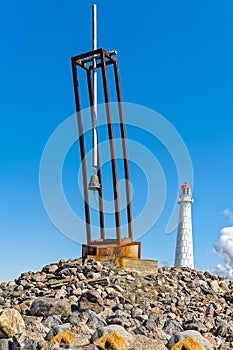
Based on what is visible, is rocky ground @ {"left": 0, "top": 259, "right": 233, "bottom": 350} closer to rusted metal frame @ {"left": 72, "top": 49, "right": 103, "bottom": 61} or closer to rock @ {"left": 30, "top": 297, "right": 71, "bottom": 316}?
rock @ {"left": 30, "top": 297, "right": 71, "bottom": 316}

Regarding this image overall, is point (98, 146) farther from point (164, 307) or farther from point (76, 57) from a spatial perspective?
point (164, 307)

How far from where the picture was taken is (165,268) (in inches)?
631

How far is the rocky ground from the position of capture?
8.73 meters

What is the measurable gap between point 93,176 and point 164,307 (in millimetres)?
4878

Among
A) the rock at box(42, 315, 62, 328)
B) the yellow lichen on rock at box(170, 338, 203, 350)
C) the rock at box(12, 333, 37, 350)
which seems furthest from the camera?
the rock at box(42, 315, 62, 328)

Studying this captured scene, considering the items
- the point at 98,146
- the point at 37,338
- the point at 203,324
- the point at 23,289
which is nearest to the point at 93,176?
the point at 98,146

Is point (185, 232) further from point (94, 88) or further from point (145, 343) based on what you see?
point (145, 343)

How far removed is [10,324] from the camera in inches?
348

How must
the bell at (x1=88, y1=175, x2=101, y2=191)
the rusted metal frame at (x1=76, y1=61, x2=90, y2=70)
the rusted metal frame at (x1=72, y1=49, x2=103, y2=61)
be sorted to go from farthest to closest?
the rusted metal frame at (x1=76, y1=61, x2=90, y2=70), the rusted metal frame at (x1=72, y1=49, x2=103, y2=61), the bell at (x1=88, y1=175, x2=101, y2=191)

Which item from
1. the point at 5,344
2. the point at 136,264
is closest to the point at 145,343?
the point at 5,344

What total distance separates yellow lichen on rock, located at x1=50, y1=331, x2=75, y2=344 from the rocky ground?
2cm

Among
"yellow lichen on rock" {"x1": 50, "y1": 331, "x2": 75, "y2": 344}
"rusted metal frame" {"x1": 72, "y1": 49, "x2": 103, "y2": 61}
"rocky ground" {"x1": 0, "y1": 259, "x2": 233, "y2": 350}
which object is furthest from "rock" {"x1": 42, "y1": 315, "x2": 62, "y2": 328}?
"rusted metal frame" {"x1": 72, "y1": 49, "x2": 103, "y2": 61}

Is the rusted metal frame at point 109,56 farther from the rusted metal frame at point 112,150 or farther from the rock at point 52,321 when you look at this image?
the rock at point 52,321

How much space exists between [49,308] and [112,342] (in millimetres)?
2351
